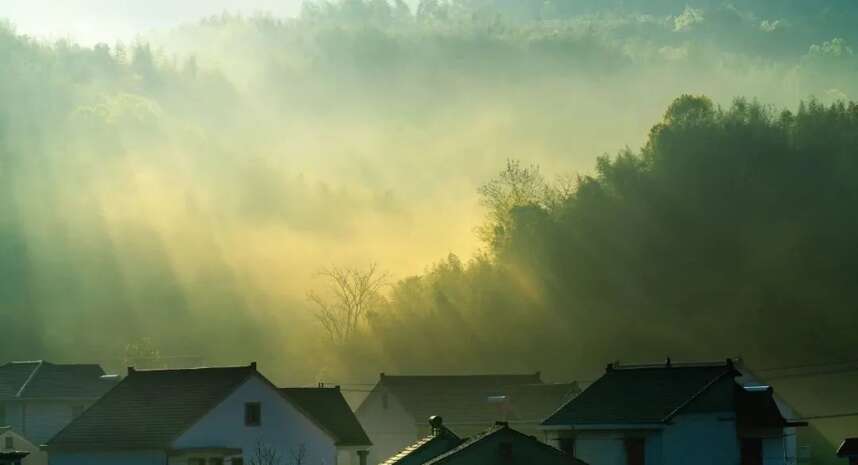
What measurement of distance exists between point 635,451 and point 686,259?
56230mm

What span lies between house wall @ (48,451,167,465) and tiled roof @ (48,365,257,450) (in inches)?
14.3

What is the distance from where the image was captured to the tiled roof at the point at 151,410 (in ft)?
221

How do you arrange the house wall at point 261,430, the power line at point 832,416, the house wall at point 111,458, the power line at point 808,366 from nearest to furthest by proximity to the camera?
the house wall at point 111,458, the house wall at point 261,430, the power line at point 832,416, the power line at point 808,366

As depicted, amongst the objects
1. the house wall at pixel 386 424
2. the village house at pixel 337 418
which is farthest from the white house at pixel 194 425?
the house wall at pixel 386 424

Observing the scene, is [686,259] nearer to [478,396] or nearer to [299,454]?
[478,396]

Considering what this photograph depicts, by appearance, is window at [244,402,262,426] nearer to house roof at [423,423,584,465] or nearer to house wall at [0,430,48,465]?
house wall at [0,430,48,465]

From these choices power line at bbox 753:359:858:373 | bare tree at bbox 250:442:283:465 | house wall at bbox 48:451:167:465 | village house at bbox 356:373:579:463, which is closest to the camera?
house wall at bbox 48:451:167:465

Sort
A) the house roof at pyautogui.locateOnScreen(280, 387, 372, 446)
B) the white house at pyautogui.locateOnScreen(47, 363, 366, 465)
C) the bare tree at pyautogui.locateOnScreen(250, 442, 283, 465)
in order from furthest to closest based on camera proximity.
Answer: the house roof at pyautogui.locateOnScreen(280, 387, 372, 446) → the bare tree at pyautogui.locateOnScreen(250, 442, 283, 465) → the white house at pyautogui.locateOnScreen(47, 363, 366, 465)

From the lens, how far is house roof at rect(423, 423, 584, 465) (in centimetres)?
4441

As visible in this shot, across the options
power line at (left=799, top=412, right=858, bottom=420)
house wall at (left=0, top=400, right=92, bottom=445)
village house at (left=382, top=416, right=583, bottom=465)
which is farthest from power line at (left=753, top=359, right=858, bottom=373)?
village house at (left=382, top=416, right=583, bottom=465)

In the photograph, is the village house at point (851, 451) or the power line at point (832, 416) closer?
the village house at point (851, 451)

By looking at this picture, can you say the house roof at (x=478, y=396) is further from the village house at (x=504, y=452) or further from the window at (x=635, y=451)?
the village house at (x=504, y=452)

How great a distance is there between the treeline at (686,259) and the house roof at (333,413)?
31644mm

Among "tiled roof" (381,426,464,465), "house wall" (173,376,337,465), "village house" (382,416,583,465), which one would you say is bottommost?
"village house" (382,416,583,465)
